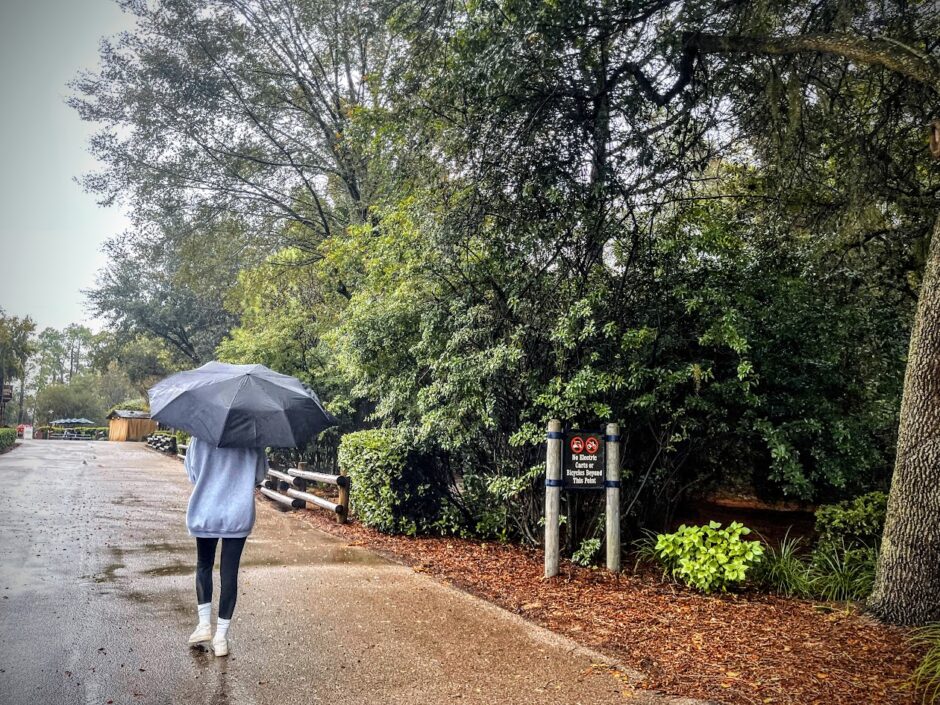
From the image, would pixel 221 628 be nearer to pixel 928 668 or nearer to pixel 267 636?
pixel 267 636

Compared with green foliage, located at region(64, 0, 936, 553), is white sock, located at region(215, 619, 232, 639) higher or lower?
lower

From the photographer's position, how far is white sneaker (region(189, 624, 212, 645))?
4.32 m

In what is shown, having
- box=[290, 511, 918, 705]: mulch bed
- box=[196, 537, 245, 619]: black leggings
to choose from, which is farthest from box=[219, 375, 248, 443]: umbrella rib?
box=[290, 511, 918, 705]: mulch bed

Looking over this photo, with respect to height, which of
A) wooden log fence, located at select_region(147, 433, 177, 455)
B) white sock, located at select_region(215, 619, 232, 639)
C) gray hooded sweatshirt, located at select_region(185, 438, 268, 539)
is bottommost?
wooden log fence, located at select_region(147, 433, 177, 455)

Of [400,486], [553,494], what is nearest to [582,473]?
[553,494]

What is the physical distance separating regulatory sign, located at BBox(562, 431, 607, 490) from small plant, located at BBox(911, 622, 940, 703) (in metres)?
2.95

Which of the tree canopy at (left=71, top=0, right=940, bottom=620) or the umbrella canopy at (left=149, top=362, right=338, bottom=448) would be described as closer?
the umbrella canopy at (left=149, top=362, right=338, bottom=448)

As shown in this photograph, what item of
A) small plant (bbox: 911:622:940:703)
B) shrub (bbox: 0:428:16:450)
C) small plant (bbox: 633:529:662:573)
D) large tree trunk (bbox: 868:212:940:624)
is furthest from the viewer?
shrub (bbox: 0:428:16:450)

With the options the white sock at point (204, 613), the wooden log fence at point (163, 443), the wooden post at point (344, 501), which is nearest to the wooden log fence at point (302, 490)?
the wooden post at point (344, 501)

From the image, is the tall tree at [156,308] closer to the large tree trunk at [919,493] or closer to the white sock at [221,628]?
the white sock at [221,628]

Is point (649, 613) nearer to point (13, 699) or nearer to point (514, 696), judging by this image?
point (514, 696)

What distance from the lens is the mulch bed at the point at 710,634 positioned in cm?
407

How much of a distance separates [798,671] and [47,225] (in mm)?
105165

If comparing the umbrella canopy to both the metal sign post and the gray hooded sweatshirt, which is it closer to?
the gray hooded sweatshirt
